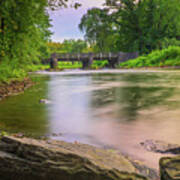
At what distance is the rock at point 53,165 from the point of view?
10.1ft

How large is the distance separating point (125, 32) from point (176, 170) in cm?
6470

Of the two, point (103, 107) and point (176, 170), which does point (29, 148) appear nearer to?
point (176, 170)

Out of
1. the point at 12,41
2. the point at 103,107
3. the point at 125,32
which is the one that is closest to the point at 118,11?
the point at 125,32

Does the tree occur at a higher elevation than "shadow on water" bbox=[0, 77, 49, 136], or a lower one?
higher

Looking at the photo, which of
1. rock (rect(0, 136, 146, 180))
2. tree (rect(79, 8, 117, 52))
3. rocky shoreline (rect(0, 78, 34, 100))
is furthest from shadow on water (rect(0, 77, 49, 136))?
tree (rect(79, 8, 117, 52))

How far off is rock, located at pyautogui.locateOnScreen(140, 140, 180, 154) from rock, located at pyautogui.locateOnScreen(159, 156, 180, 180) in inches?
64.0

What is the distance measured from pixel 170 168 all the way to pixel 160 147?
→ 198 cm

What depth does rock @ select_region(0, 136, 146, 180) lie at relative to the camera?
308 cm

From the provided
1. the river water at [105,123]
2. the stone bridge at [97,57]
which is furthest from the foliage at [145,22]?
the river water at [105,123]

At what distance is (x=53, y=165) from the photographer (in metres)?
3.19

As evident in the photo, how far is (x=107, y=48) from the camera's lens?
3219 inches

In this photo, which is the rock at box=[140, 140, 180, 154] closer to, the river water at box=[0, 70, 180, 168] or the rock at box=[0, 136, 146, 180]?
the river water at box=[0, 70, 180, 168]

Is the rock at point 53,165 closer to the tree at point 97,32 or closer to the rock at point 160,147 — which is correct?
the rock at point 160,147

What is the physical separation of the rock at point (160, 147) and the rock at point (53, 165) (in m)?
1.47
